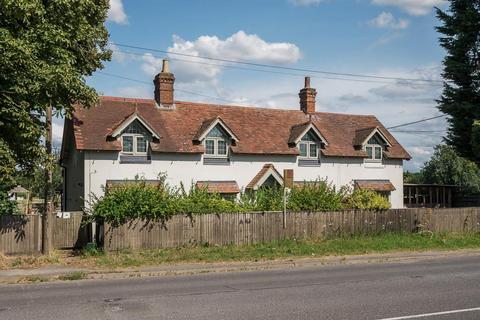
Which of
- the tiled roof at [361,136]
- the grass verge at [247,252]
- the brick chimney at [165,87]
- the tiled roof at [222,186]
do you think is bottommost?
the grass verge at [247,252]

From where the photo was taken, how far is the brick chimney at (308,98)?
37250mm

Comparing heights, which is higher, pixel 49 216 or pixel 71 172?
pixel 71 172

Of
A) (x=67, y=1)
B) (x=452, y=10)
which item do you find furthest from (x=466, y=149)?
(x=67, y=1)

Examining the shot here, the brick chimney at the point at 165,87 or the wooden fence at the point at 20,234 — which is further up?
the brick chimney at the point at 165,87

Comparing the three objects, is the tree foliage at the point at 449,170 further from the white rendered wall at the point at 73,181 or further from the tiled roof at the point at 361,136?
the white rendered wall at the point at 73,181

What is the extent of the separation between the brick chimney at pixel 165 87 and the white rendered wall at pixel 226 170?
443cm

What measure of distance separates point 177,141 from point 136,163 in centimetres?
276

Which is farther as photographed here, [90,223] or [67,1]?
[90,223]

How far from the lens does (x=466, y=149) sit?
3475 centimetres

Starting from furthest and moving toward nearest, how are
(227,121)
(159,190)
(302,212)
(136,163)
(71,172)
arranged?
(227,121)
(71,172)
(136,163)
(302,212)
(159,190)

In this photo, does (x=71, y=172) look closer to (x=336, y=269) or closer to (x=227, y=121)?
(x=227, y=121)

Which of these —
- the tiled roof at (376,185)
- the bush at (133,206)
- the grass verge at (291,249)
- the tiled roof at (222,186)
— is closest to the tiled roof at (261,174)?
the tiled roof at (222,186)

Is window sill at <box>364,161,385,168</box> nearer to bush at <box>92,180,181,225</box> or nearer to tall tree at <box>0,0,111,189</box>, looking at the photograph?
bush at <box>92,180,181,225</box>

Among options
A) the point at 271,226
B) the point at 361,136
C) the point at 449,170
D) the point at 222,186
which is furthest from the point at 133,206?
the point at 449,170
